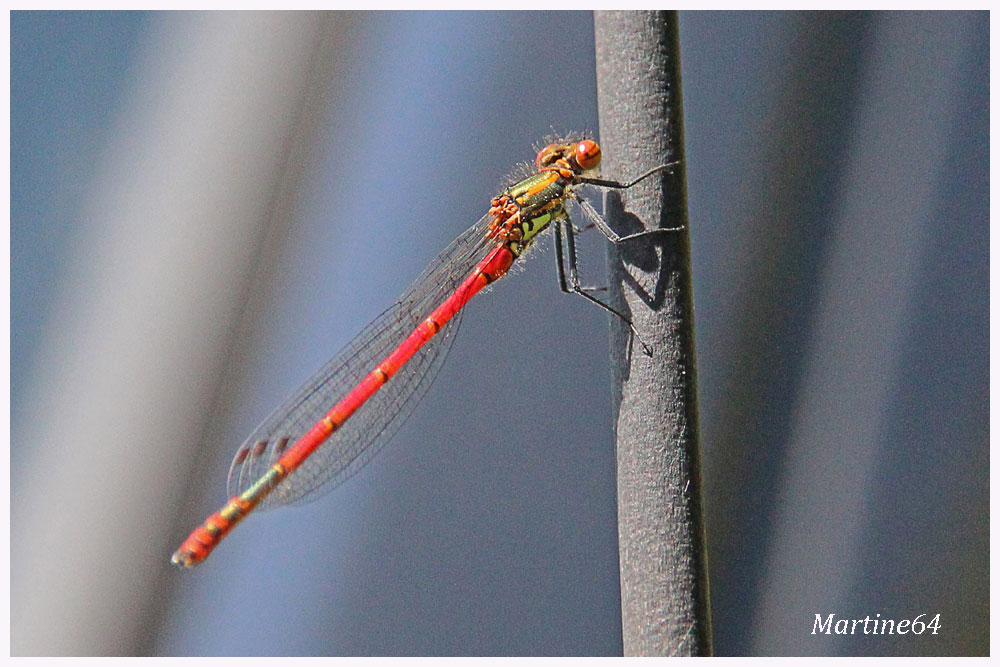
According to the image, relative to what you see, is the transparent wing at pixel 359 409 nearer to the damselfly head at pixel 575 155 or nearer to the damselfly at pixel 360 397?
the damselfly at pixel 360 397

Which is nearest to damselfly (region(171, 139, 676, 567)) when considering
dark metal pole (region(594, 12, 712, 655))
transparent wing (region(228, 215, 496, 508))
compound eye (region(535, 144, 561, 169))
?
transparent wing (region(228, 215, 496, 508))

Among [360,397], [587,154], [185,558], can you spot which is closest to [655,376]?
[587,154]

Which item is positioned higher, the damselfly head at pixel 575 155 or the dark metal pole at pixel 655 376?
the damselfly head at pixel 575 155

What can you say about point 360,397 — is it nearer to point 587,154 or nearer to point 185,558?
point 185,558

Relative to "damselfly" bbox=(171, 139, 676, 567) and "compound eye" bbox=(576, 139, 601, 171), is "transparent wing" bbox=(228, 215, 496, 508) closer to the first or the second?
"damselfly" bbox=(171, 139, 676, 567)

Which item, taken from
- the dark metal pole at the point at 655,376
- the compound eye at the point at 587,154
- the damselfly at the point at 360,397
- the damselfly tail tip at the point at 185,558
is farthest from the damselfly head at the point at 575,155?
the damselfly tail tip at the point at 185,558

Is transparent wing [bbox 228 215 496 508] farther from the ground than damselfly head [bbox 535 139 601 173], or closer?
closer

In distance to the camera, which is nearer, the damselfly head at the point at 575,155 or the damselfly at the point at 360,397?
the damselfly head at the point at 575,155
